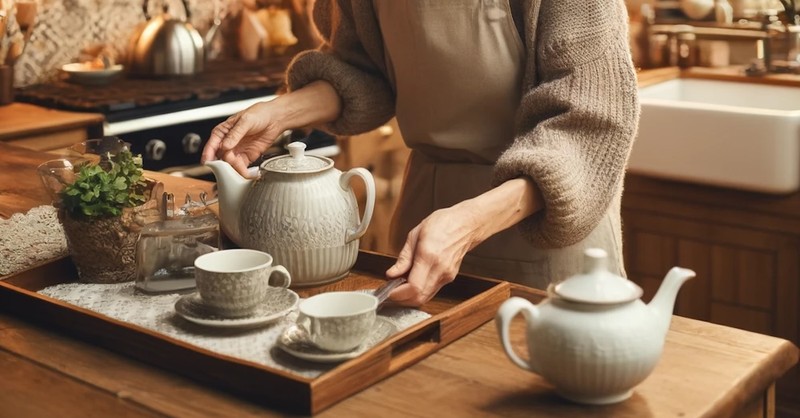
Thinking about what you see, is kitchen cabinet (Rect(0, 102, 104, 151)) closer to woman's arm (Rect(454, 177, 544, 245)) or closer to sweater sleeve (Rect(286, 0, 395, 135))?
sweater sleeve (Rect(286, 0, 395, 135))

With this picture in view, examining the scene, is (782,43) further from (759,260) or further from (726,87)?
(759,260)

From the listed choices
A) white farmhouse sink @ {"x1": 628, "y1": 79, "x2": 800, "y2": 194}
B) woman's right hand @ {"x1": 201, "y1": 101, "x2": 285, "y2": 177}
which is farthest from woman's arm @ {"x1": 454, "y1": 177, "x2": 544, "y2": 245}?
white farmhouse sink @ {"x1": 628, "y1": 79, "x2": 800, "y2": 194}

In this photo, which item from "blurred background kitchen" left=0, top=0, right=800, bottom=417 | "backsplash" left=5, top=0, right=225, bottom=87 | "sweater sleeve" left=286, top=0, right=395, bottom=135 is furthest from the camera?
"backsplash" left=5, top=0, right=225, bottom=87

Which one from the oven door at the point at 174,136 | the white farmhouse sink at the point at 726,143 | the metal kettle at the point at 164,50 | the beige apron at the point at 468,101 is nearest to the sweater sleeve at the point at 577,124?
the beige apron at the point at 468,101

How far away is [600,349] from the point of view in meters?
0.95

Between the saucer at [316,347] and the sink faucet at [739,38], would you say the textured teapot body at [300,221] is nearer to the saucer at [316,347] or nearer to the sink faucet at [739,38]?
the saucer at [316,347]

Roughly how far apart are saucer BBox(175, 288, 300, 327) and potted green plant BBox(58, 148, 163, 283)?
0.17 metres

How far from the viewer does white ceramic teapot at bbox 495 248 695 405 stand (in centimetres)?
95

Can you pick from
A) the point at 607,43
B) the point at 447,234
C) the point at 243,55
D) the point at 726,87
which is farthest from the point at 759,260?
the point at 243,55

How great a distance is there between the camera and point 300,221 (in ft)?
4.23

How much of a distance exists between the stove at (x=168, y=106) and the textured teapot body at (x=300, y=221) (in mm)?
1647

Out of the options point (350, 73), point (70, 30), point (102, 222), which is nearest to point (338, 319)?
point (102, 222)

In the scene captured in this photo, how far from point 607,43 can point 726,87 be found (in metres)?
1.69

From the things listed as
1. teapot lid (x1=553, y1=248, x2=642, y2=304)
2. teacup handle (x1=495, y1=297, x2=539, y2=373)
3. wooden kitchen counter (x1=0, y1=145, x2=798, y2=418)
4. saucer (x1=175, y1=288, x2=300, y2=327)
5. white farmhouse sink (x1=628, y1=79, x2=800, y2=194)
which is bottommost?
white farmhouse sink (x1=628, y1=79, x2=800, y2=194)
